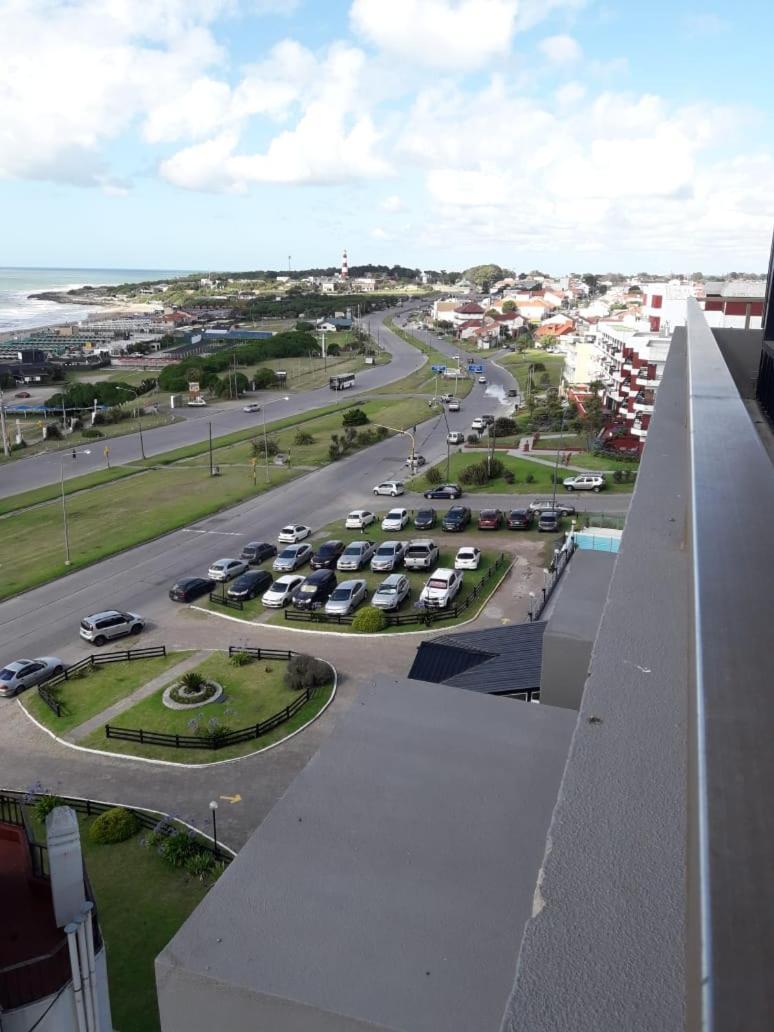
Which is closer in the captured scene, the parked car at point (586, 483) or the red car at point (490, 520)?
the red car at point (490, 520)

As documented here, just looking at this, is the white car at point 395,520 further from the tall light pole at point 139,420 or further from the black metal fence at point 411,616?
the tall light pole at point 139,420

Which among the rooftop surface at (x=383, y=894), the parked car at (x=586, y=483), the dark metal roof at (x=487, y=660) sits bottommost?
the parked car at (x=586, y=483)

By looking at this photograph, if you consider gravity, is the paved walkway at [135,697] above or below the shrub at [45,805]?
below

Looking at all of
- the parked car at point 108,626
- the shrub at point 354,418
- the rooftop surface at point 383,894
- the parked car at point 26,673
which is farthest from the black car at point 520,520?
the shrub at point 354,418

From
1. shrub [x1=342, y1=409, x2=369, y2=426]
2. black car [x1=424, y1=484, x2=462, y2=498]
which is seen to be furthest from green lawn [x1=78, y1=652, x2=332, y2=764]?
shrub [x1=342, y1=409, x2=369, y2=426]

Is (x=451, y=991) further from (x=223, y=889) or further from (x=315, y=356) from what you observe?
(x=315, y=356)

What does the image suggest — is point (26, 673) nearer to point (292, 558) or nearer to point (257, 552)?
point (292, 558)

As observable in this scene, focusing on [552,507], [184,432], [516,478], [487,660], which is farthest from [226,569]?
[184,432]
